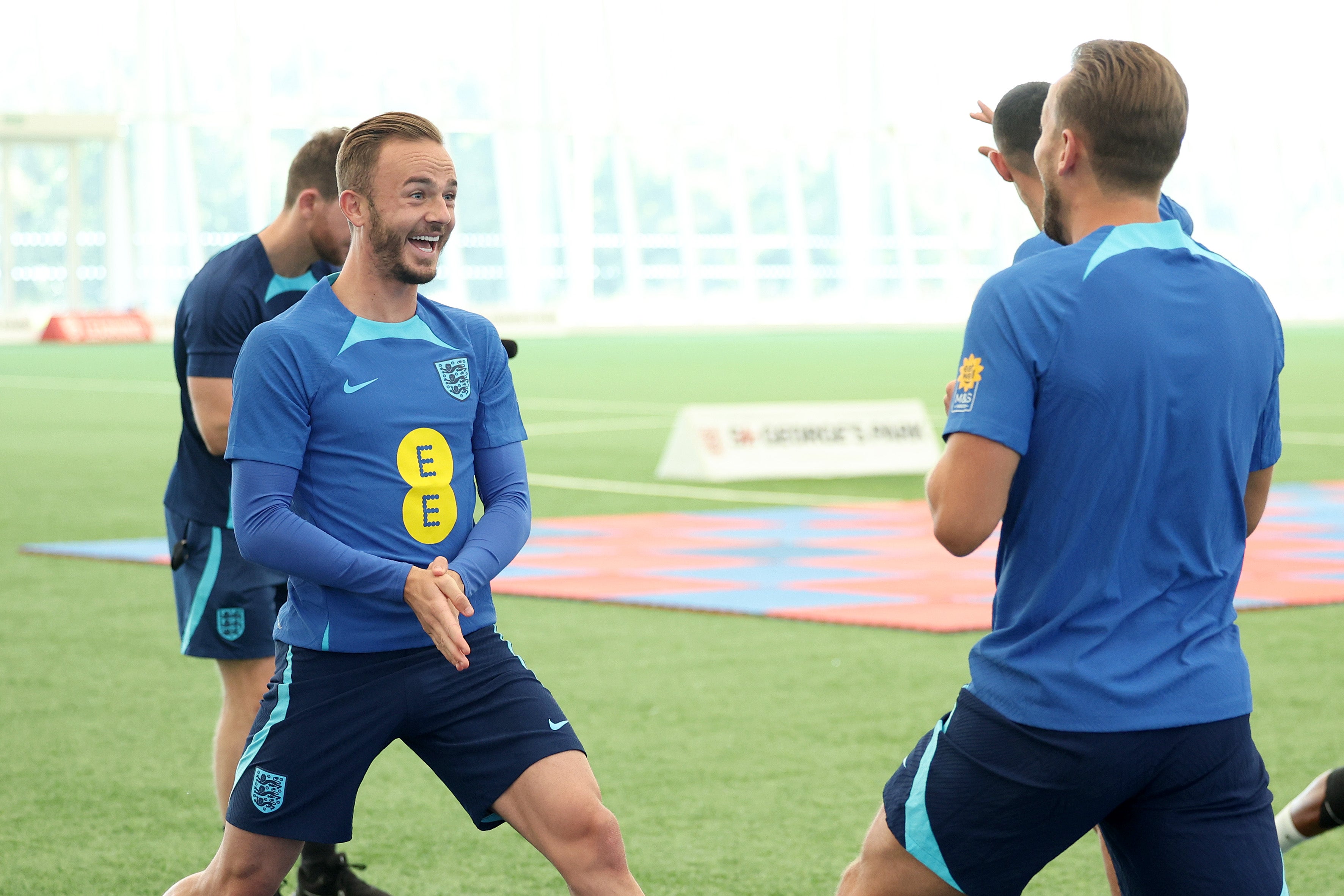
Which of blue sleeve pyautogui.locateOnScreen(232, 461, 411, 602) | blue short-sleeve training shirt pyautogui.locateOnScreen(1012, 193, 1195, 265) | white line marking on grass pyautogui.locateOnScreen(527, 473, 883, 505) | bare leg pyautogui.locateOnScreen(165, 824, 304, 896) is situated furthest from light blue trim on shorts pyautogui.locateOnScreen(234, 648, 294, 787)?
white line marking on grass pyautogui.locateOnScreen(527, 473, 883, 505)

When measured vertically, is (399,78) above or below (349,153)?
above

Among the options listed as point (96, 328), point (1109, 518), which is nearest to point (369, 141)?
point (1109, 518)

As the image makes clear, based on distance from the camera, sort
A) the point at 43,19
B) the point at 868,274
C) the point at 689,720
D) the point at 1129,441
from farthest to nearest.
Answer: the point at 868,274 < the point at 43,19 < the point at 689,720 < the point at 1129,441

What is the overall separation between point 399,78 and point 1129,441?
139 ft

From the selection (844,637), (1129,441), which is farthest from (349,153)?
(844,637)

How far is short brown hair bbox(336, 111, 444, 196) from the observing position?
3.19 meters

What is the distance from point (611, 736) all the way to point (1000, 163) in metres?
3.16

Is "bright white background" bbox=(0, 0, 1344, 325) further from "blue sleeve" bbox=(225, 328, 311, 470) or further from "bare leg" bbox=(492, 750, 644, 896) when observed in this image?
"bare leg" bbox=(492, 750, 644, 896)

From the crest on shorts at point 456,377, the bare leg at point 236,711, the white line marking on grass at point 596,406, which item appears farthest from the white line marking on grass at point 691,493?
the crest on shorts at point 456,377

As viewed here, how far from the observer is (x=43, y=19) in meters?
40.3

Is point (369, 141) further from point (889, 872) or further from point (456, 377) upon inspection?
point (889, 872)

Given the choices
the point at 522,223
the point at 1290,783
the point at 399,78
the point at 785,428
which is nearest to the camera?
the point at 1290,783

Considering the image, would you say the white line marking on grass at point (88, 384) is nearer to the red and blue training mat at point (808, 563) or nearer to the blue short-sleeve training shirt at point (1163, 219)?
the red and blue training mat at point (808, 563)

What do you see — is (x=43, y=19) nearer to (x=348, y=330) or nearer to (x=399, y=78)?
(x=399, y=78)
